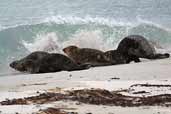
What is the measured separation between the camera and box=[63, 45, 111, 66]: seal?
58.4ft

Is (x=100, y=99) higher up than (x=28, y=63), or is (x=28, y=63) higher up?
(x=28, y=63)

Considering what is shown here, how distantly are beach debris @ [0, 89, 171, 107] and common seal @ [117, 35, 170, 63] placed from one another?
7368 millimetres

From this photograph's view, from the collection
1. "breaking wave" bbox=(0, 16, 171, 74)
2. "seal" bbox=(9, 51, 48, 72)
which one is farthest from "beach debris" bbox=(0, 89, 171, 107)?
"breaking wave" bbox=(0, 16, 171, 74)

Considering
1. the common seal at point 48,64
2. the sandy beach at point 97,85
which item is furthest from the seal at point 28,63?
the sandy beach at point 97,85

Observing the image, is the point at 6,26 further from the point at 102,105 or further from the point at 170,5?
the point at 102,105

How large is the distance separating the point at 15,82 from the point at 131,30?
50.8ft

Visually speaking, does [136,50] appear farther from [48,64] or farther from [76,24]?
[76,24]

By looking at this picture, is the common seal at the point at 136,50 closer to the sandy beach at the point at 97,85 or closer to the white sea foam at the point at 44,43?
the sandy beach at the point at 97,85

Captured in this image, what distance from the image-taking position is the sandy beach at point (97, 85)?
9375mm

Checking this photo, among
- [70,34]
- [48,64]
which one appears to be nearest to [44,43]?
[70,34]

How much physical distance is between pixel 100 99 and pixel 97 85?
207 centimetres

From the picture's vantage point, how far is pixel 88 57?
1823 centimetres

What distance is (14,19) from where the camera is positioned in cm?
3173

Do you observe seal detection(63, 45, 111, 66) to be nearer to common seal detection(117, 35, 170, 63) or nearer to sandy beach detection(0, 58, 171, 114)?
common seal detection(117, 35, 170, 63)
